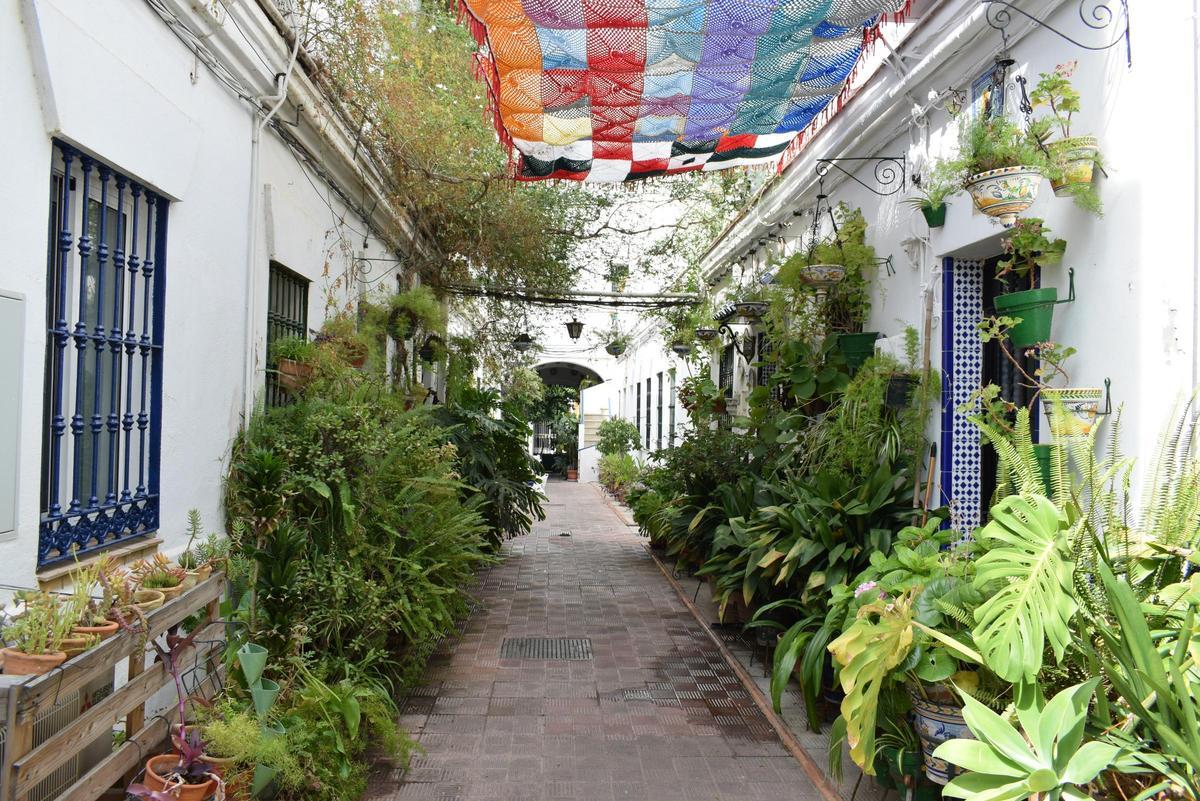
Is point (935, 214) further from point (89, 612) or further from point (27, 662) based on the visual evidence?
point (27, 662)

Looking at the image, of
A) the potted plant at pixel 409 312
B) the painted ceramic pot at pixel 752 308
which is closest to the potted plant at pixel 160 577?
the potted plant at pixel 409 312

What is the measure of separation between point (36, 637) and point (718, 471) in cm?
611

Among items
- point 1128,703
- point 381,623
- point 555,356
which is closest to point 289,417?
point 381,623

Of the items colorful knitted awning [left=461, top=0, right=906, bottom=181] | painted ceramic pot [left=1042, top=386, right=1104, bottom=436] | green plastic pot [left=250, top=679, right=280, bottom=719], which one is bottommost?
green plastic pot [left=250, top=679, right=280, bottom=719]

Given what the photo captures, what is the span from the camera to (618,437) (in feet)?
67.8

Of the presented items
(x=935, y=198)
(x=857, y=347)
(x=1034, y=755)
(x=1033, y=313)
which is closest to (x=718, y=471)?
(x=857, y=347)

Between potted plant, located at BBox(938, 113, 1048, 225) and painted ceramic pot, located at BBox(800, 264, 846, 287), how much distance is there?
2017mm

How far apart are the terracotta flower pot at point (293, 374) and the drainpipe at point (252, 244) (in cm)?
30

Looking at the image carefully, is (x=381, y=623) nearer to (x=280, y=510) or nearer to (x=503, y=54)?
(x=280, y=510)

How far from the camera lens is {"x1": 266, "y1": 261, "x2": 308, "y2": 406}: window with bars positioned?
210 inches

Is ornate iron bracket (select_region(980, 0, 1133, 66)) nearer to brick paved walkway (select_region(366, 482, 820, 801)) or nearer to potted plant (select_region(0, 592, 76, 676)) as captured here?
brick paved walkway (select_region(366, 482, 820, 801))

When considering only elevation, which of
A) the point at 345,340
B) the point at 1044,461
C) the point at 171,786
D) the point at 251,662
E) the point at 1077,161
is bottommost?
the point at 171,786

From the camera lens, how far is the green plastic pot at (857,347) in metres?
5.88

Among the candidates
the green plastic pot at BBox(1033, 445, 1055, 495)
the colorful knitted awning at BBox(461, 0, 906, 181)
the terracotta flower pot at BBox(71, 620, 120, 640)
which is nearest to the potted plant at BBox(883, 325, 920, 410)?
the green plastic pot at BBox(1033, 445, 1055, 495)
